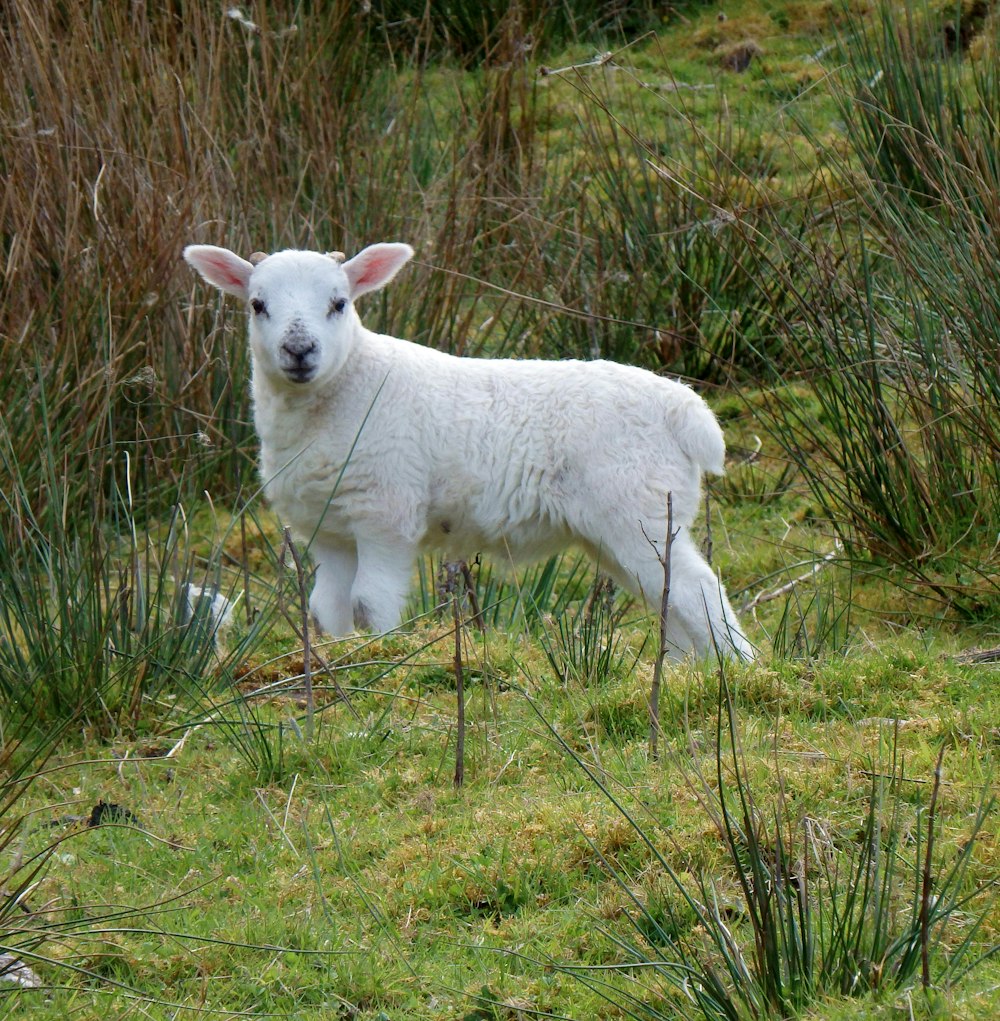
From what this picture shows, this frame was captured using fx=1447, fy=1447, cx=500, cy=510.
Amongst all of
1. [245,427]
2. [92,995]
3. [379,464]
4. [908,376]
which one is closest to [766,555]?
[908,376]

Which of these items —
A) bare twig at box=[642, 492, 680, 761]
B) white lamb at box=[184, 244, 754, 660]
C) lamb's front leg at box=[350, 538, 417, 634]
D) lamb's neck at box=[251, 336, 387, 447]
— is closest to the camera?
bare twig at box=[642, 492, 680, 761]

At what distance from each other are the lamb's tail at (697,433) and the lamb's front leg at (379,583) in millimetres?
1083

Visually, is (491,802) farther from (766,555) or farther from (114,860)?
(766,555)

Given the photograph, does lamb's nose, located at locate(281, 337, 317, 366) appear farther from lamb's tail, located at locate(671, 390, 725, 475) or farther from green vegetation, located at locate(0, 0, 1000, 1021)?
lamb's tail, located at locate(671, 390, 725, 475)

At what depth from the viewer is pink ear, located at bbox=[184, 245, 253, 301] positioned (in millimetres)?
5301

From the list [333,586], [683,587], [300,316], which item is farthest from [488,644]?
[300,316]

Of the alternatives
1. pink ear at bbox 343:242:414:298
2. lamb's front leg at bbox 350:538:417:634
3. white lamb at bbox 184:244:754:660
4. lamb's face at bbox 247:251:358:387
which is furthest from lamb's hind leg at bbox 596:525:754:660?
pink ear at bbox 343:242:414:298

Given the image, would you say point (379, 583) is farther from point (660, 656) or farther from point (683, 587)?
point (660, 656)

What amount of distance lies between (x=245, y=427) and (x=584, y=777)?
14.8 ft

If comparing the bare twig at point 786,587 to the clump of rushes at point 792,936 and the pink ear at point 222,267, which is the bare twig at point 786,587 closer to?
the pink ear at point 222,267

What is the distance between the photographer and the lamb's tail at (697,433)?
5.04 metres

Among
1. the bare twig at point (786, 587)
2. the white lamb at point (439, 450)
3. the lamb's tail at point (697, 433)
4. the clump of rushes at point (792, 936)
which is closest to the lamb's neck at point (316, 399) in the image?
the white lamb at point (439, 450)

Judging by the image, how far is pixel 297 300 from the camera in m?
5.19

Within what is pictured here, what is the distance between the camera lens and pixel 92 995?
2.87 metres
